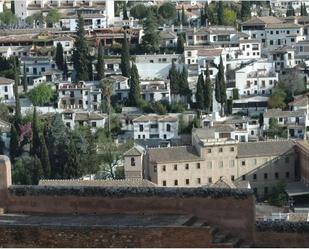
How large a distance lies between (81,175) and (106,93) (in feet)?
20.8

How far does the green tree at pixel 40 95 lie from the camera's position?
28.9m

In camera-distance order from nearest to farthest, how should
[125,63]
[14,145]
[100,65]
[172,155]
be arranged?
1. [172,155]
2. [14,145]
3. [100,65]
4. [125,63]

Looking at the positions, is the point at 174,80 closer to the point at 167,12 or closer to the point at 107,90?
the point at 107,90

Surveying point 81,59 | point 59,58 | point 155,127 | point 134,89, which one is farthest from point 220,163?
point 59,58

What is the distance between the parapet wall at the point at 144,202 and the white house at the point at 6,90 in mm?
23497

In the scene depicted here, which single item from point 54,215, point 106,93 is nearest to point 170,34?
point 106,93

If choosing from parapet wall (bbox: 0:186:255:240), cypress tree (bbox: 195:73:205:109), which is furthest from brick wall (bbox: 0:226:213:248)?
cypress tree (bbox: 195:73:205:109)

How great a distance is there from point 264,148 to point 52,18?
18660 mm

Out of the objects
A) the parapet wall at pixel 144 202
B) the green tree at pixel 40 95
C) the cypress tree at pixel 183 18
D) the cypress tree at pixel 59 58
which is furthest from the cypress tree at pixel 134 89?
the parapet wall at pixel 144 202

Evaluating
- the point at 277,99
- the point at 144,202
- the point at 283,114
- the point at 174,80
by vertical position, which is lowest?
the point at 283,114

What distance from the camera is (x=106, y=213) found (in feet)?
21.8

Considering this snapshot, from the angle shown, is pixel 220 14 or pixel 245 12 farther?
pixel 245 12

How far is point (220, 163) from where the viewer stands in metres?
23.4

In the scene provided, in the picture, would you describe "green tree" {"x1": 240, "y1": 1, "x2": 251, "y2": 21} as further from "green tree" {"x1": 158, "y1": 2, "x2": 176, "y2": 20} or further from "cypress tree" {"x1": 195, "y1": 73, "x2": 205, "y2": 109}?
"cypress tree" {"x1": 195, "y1": 73, "x2": 205, "y2": 109}
